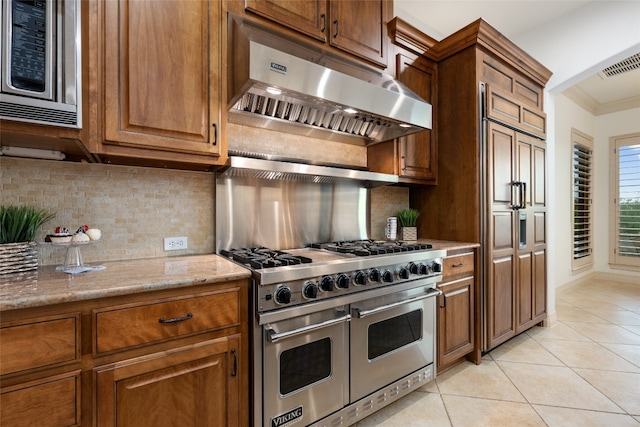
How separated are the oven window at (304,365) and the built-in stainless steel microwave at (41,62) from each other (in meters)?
1.39

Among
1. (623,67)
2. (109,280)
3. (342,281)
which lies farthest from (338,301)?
(623,67)

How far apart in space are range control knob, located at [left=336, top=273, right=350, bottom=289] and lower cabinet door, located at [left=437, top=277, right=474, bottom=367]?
937 millimetres

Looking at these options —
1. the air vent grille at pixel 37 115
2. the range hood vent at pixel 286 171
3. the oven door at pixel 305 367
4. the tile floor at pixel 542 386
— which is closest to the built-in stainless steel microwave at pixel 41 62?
the air vent grille at pixel 37 115

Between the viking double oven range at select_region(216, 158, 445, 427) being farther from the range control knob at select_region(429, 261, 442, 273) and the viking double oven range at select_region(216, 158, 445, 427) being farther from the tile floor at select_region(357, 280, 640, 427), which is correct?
the tile floor at select_region(357, 280, 640, 427)

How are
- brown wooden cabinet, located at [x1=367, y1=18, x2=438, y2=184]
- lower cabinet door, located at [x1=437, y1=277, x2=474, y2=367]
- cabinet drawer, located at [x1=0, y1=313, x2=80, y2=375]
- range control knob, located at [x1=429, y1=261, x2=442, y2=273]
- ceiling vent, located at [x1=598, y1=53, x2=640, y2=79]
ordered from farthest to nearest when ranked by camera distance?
ceiling vent, located at [x1=598, y1=53, x2=640, y2=79] < brown wooden cabinet, located at [x1=367, y1=18, x2=438, y2=184] < lower cabinet door, located at [x1=437, y1=277, x2=474, y2=367] < range control knob, located at [x1=429, y1=261, x2=442, y2=273] < cabinet drawer, located at [x1=0, y1=313, x2=80, y2=375]

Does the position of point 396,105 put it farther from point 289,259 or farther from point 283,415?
point 283,415

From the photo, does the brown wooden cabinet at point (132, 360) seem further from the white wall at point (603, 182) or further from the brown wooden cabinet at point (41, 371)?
the white wall at point (603, 182)

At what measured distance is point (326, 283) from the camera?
1.55 m

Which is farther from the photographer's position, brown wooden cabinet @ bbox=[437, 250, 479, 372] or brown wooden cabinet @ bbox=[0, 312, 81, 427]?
brown wooden cabinet @ bbox=[437, 250, 479, 372]

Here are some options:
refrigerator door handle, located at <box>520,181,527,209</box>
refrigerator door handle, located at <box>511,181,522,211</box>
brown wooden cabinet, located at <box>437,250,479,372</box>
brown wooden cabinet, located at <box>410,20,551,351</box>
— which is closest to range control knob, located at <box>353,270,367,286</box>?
brown wooden cabinet, located at <box>437,250,479,372</box>

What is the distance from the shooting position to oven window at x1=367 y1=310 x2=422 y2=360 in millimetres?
1797

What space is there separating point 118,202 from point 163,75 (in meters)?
0.74

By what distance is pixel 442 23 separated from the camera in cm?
316

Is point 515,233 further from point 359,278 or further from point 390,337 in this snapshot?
point 359,278
